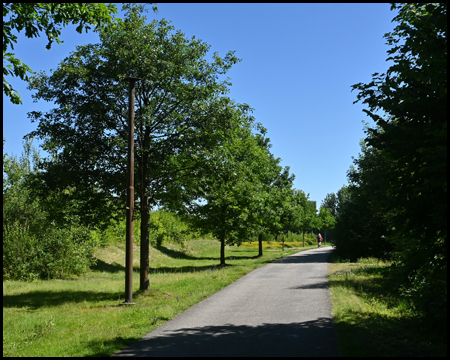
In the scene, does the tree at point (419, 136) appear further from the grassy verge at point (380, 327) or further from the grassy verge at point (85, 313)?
the grassy verge at point (85, 313)

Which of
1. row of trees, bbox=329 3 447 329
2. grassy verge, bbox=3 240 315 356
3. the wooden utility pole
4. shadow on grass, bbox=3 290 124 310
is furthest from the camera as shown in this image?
shadow on grass, bbox=3 290 124 310

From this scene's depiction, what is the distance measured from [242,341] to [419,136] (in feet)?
15.0

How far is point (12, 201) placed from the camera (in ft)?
70.4

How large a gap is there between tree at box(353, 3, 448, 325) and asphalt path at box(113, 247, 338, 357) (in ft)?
6.87

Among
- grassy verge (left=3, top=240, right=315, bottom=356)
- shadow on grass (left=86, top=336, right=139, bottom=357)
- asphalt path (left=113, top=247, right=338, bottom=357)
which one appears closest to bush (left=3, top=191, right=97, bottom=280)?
grassy verge (left=3, top=240, right=315, bottom=356)

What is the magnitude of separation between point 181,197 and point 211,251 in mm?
30834

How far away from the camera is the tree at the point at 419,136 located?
6453 mm

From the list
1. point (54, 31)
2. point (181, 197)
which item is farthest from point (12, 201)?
point (54, 31)

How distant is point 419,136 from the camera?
680 centimetres

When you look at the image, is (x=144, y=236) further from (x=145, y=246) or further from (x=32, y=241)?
(x=32, y=241)

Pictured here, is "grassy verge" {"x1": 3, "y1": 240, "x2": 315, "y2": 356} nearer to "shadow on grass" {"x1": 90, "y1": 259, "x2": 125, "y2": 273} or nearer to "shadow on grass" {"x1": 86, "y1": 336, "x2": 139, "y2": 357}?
"shadow on grass" {"x1": 86, "y1": 336, "x2": 139, "y2": 357}

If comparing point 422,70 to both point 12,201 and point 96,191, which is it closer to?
point 96,191

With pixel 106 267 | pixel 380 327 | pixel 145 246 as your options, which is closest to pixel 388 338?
pixel 380 327

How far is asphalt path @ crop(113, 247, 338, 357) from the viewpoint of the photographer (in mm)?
6855
